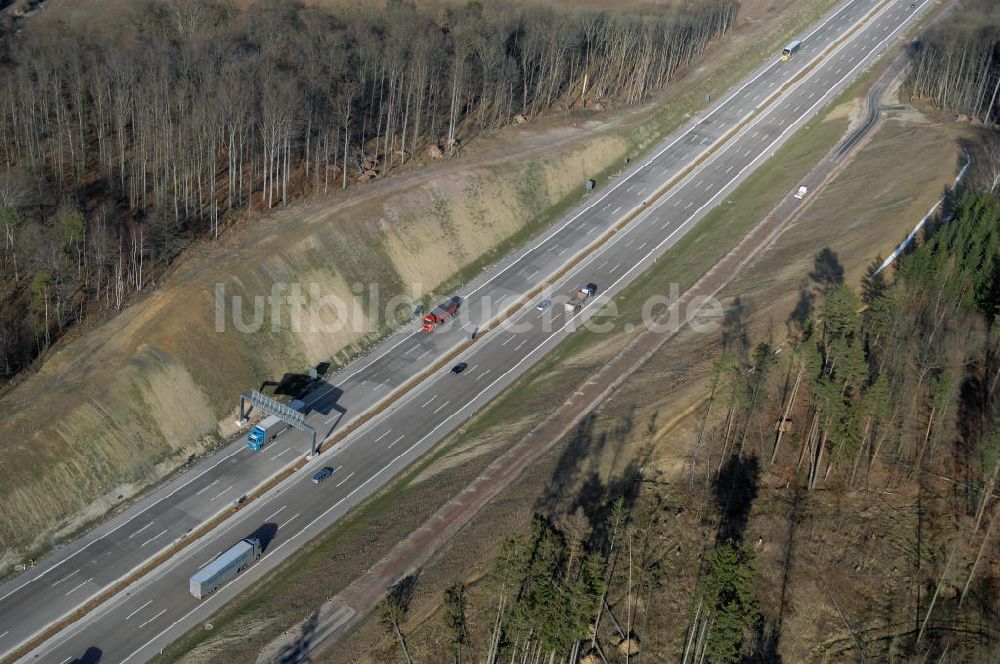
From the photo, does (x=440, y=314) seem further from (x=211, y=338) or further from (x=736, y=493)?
(x=736, y=493)

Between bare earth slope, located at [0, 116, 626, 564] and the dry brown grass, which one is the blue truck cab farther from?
the dry brown grass

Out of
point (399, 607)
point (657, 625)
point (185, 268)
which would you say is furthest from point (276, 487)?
point (657, 625)

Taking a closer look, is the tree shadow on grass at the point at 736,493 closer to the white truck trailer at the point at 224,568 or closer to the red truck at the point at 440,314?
the white truck trailer at the point at 224,568

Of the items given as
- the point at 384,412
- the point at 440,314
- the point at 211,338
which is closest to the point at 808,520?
the point at 384,412

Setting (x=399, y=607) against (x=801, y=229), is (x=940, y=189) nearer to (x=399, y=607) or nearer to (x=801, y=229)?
(x=801, y=229)

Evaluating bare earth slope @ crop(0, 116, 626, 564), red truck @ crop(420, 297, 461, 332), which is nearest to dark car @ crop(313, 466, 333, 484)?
bare earth slope @ crop(0, 116, 626, 564)

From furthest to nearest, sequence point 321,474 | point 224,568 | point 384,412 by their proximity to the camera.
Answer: point 384,412 → point 321,474 → point 224,568
